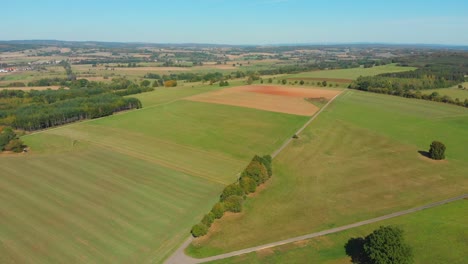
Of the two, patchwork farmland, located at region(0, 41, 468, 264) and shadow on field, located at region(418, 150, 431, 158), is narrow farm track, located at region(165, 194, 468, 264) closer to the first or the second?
patchwork farmland, located at region(0, 41, 468, 264)

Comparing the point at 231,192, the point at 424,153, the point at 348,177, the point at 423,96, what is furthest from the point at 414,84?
the point at 231,192

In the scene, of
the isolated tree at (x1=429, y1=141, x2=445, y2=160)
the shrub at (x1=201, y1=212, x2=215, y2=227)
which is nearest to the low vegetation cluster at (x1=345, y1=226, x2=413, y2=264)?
the shrub at (x1=201, y1=212, x2=215, y2=227)

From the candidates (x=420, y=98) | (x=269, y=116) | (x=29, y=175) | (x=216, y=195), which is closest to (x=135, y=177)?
(x=216, y=195)

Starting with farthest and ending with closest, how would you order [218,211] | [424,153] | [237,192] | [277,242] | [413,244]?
[424,153] < [237,192] < [218,211] < [277,242] < [413,244]

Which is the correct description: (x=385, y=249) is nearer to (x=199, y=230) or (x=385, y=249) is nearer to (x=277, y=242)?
(x=277, y=242)

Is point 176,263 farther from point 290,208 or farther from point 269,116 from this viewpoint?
point 269,116

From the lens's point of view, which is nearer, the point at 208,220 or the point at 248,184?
the point at 208,220
